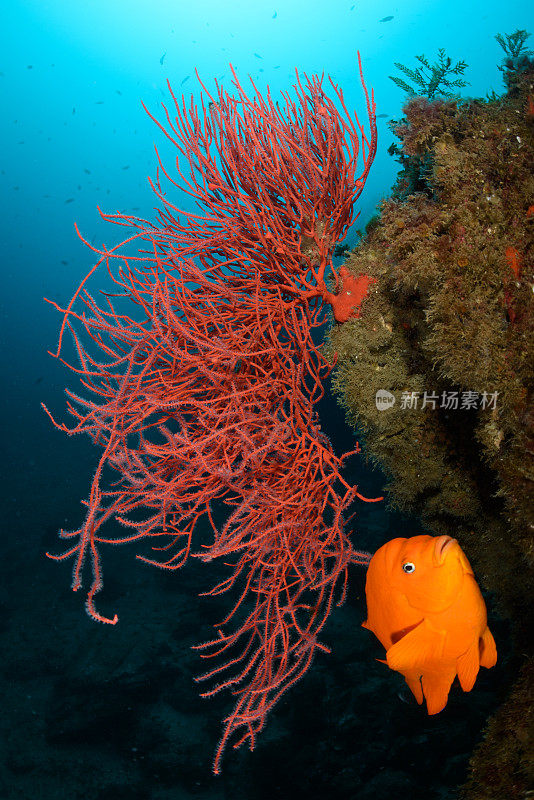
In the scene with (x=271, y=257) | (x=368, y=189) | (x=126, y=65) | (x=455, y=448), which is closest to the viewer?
(x=271, y=257)

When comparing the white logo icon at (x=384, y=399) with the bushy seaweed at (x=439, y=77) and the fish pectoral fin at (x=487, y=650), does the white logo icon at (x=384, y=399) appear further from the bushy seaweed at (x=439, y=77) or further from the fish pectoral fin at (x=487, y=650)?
the bushy seaweed at (x=439, y=77)

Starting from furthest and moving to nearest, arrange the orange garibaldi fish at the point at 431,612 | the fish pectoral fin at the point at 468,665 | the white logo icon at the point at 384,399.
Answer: the white logo icon at the point at 384,399
the fish pectoral fin at the point at 468,665
the orange garibaldi fish at the point at 431,612

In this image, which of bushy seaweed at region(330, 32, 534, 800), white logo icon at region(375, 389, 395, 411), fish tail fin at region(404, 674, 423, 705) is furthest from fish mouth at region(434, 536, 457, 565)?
white logo icon at region(375, 389, 395, 411)

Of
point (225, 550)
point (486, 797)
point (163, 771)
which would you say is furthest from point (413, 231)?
point (163, 771)

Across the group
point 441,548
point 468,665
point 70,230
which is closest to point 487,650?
point 468,665

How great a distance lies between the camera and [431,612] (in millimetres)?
2115

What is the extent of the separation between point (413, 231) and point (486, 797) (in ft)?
9.47

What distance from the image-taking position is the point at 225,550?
2.27 metres

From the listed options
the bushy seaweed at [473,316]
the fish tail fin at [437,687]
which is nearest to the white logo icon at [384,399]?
the bushy seaweed at [473,316]

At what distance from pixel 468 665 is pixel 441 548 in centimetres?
73

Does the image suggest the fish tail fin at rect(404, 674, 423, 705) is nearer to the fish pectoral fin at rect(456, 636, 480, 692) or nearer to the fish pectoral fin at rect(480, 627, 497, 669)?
the fish pectoral fin at rect(456, 636, 480, 692)

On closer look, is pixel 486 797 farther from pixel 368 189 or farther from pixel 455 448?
pixel 368 189

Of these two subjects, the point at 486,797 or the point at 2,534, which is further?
the point at 2,534

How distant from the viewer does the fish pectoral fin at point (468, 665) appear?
2.19 metres
